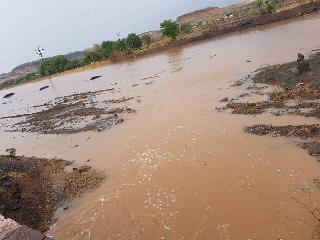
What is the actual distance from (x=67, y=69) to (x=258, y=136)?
48121 millimetres

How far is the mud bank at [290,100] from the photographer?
12828 millimetres

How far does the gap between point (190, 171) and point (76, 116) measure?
44.3 feet

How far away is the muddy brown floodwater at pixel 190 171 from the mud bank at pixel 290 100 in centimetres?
47

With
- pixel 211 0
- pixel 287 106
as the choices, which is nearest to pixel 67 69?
pixel 287 106

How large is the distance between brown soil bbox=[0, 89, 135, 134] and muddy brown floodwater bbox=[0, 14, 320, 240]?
31.9 inches

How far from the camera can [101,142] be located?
17.7 metres

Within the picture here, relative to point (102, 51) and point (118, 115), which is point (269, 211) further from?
point (102, 51)

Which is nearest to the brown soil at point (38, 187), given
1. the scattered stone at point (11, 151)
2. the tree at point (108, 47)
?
the scattered stone at point (11, 151)

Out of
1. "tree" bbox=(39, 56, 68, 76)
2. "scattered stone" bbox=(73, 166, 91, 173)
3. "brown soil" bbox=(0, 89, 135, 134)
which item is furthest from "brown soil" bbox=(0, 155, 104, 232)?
"tree" bbox=(39, 56, 68, 76)

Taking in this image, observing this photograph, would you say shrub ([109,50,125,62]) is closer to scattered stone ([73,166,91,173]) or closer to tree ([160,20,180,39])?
tree ([160,20,180,39])

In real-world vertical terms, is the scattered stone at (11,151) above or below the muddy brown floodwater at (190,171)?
above

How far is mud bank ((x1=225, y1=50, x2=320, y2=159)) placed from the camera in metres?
12.8

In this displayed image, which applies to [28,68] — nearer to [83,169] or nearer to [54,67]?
[54,67]

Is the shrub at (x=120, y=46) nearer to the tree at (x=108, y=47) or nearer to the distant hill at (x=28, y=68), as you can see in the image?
the tree at (x=108, y=47)
